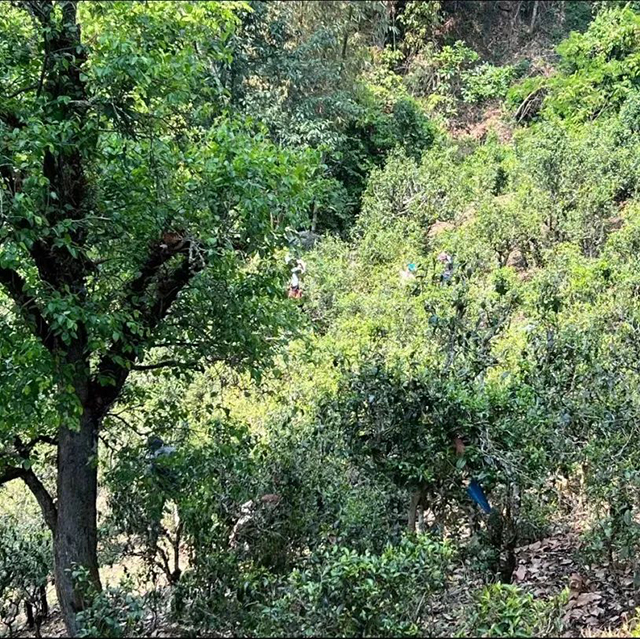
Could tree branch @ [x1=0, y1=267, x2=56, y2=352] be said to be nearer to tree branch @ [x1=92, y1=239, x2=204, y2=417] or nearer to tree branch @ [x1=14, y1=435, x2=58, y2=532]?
tree branch @ [x1=92, y1=239, x2=204, y2=417]

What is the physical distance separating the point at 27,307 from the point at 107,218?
0.55m

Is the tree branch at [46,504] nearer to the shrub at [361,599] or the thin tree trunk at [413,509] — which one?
the shrub at [361,599]

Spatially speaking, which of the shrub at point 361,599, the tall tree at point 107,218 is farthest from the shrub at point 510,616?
the tall tree at point 107,218

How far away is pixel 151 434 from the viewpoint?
3699 mm

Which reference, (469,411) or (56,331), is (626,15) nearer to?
(469,411)

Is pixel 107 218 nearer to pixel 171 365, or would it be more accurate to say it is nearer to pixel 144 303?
pixel 144 303

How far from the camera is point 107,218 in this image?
3.17 m

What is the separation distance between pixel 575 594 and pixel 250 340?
199 cm

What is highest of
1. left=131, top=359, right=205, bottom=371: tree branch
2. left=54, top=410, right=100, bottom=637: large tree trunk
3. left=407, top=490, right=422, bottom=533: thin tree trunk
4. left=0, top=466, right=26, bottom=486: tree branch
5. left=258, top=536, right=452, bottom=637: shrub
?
left=131, top=359, right=205, bottom=371: tree branch

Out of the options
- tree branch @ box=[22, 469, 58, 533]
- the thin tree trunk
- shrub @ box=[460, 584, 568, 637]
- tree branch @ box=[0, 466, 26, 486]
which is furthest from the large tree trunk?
shrub @ box=[460, 584, 568, 637]

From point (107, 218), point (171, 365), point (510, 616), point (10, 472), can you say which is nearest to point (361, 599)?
point (510, 616)

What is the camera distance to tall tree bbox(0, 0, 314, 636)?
2.89m

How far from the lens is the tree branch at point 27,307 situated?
3.19 metres

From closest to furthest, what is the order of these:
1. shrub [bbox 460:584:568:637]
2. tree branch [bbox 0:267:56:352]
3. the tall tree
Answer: shrub [bbox 460:584:568:637]
the tall tree
tree branch [bbox 0:267:56:352]
